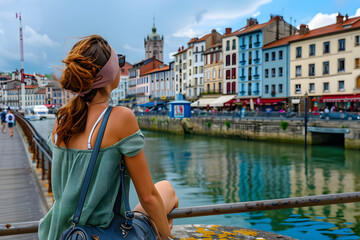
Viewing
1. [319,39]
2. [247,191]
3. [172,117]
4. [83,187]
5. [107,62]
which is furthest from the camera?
[172,117]

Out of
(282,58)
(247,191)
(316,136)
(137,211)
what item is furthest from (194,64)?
(137,211)

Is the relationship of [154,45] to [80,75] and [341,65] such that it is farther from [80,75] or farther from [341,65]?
[80,75]

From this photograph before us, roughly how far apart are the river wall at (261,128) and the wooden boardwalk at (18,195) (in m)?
25.0

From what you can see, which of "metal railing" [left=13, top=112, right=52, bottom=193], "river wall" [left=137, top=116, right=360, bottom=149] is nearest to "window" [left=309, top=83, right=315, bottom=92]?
"river wall" [left=137, top=116, right=360, bottom=149]

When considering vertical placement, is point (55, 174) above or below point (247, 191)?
above

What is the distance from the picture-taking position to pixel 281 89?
4884 cm

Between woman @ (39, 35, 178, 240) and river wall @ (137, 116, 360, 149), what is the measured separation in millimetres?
29283

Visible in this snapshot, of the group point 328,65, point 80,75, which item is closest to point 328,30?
point 328,65

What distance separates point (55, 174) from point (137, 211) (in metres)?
0.44

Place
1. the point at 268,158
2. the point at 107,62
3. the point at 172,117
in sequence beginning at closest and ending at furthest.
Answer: the point at 107,62
the point at 268,158
the point at 172,117

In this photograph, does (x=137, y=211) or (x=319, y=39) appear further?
(x=319, y=39)

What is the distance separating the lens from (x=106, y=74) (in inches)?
66.6

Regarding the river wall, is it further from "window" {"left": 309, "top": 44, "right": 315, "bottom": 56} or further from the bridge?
the bridge

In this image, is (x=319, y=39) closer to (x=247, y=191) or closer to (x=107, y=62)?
(x=247, y=191)
